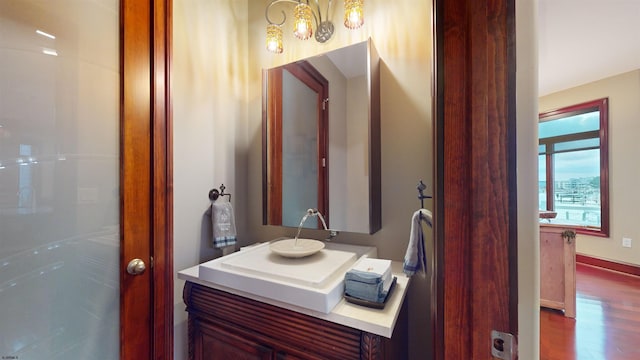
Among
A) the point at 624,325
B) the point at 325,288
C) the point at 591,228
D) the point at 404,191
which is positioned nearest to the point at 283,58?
the point at 404,191

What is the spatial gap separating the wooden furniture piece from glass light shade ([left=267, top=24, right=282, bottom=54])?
9.50 ft

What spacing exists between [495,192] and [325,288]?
0.64m

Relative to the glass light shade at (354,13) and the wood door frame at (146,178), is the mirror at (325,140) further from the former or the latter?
the wood door frame at (146,178)

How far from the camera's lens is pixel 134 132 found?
1.08 m

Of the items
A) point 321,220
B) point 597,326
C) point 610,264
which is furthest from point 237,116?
point 610,264

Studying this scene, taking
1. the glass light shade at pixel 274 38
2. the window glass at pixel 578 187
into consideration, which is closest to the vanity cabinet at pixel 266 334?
the glass light shade at pixel 274 38

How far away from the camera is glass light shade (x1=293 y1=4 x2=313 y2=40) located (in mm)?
1401

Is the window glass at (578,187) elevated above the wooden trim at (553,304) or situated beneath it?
elevated above

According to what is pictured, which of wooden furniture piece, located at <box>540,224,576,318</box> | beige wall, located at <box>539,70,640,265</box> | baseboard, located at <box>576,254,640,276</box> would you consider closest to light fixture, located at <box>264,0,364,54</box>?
wooden furniture piece, located at <box>540,224,576,318</box>

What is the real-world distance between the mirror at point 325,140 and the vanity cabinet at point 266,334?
54cm

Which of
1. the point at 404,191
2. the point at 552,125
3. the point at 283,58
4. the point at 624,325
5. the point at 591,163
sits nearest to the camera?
the point at 404,191

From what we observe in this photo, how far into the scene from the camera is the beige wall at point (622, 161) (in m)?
3.06

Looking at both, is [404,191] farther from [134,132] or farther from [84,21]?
[84,21]

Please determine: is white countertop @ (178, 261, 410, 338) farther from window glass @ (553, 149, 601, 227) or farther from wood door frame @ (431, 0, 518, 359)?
window glass @ (553, 149, 601, 227)
